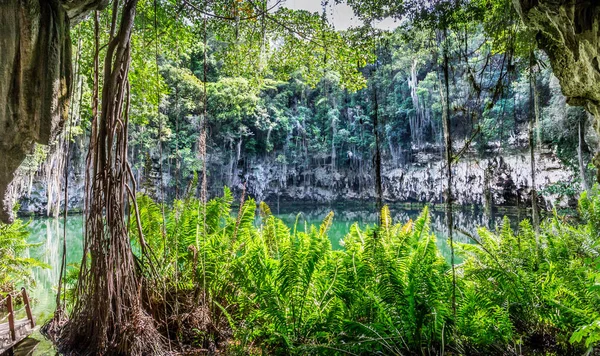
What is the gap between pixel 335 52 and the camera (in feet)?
12.0

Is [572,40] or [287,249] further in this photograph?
[572,40]

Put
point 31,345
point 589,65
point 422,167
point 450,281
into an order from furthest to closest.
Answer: point 422,167 → point 31,345 → point 589,65 → point 450,281

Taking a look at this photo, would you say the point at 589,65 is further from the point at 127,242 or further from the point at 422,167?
the point at 422,167

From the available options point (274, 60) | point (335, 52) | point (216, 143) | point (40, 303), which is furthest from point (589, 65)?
point (216, 143)

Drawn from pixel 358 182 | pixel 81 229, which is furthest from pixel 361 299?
pixel 358 182

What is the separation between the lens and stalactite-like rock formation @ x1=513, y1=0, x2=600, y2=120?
2.36 m

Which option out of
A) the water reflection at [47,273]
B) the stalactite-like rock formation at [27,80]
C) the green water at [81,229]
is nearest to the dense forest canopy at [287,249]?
the stalactite-like rock formation at [27,80]

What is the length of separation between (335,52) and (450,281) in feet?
8.42

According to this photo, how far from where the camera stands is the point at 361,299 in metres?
2.14

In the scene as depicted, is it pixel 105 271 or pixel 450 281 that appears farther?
pixel 450 281

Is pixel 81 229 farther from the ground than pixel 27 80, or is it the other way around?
pixel 27 80

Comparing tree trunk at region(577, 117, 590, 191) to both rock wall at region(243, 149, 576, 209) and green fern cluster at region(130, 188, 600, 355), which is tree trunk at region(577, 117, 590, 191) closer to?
rock wall at region(243, 149, 576, 209)

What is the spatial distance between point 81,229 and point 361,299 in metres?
17.5

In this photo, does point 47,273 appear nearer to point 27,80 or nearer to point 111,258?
point 111,258
